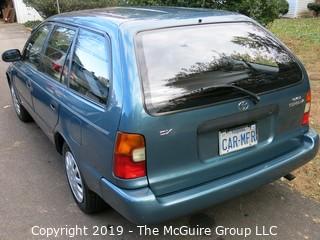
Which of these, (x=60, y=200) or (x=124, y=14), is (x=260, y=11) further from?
(x=60, y=200)

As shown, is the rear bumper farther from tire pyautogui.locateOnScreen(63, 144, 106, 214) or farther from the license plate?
tire pyautogui.locateOnScreen(63, 144, 106, 214)

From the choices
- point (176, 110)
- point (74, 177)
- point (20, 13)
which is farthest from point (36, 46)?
point (20, 13)

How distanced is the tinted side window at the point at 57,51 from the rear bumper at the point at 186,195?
1.35 m

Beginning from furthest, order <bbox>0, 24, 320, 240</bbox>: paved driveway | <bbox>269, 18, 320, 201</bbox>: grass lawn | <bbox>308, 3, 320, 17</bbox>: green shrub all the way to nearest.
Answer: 1. <bbox>308, 3, 320, 17</bbox>: green shrub
2. <bbox>269, 18, 320, 201</bbox>: grass lawn
3. <bbox>0, 24, 320, 240</bbox>: paved driveway

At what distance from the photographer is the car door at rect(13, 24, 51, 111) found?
448 cm

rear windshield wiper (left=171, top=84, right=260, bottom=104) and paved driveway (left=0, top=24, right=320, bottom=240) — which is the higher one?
rear windshield wiper (left=171, top=84, right=260, bottom=104)

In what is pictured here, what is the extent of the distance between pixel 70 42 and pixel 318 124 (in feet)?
10.7

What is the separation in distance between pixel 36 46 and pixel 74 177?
1.83m

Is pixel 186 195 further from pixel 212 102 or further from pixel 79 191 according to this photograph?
pixel 79 191

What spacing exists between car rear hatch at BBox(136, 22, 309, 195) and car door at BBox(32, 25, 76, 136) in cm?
114

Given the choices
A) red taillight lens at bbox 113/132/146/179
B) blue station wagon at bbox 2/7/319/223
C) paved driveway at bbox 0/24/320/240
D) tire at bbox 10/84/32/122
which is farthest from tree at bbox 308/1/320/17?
red taillight lens at bbox 113/132/146/179

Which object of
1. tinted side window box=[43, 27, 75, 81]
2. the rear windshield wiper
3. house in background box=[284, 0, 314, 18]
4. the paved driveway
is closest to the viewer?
the rear windshield wiper

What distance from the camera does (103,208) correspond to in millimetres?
3533

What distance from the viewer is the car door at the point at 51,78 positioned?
365 centimetres
